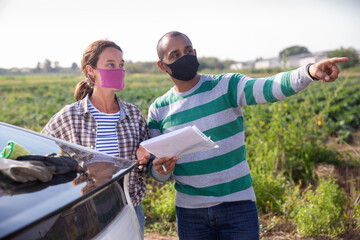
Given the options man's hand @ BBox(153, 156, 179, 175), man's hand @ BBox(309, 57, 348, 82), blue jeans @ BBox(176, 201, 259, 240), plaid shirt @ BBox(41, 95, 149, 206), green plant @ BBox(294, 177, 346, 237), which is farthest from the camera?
green plant @ BBox(294, 177, 346, 237)

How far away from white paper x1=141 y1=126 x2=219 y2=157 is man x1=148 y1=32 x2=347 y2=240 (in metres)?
0.12

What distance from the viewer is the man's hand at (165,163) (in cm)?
200

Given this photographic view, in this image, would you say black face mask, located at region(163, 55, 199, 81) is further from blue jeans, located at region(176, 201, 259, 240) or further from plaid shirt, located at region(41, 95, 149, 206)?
blue jeans, located at region(176, 201, 259, 240)

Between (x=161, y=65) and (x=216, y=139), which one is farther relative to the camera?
(x=161, y=65)

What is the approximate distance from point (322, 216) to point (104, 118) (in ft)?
7.62

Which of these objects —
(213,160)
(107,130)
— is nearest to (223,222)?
(213,160)

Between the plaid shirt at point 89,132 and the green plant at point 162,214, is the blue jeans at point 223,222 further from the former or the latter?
the green plant at point 162,214

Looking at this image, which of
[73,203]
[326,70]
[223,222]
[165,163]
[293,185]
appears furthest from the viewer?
[293,185]

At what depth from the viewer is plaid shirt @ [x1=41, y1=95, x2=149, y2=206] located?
2.29 metres

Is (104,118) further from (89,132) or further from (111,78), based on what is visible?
(111,78)

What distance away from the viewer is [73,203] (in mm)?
1148

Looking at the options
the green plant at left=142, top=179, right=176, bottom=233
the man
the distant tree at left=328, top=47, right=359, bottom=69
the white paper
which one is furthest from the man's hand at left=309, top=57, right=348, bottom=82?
the distant tree at left=328, top=47, right=359, bottom=69

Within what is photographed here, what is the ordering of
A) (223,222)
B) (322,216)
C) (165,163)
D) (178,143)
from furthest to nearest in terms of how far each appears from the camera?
(322,216)
(223,222)
(165,163)
(178,143)

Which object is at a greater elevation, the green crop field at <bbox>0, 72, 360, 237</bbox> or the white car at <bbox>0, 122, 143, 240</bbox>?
the white car at <bbox>0, 122, 143, 240</bbox>
